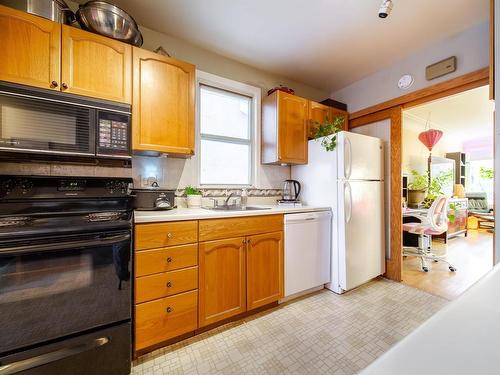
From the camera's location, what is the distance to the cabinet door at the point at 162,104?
163 centimetres

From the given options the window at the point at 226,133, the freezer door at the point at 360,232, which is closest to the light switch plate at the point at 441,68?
the freezer door at the point at 360,232

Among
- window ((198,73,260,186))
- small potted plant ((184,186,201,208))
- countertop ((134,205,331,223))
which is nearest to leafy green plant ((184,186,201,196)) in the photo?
small potted plant ((184,186,201,208))

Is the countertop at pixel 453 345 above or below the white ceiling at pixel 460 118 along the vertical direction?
below

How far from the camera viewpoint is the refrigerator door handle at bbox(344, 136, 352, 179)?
7.16 feet

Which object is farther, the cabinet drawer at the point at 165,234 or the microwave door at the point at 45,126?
the cabinet drawer at the point at 165,234

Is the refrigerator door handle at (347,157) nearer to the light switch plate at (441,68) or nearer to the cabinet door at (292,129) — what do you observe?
the cabinet door at (292,129)

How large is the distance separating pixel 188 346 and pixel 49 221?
122cm

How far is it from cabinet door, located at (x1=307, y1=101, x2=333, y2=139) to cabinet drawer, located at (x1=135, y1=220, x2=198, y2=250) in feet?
6.05

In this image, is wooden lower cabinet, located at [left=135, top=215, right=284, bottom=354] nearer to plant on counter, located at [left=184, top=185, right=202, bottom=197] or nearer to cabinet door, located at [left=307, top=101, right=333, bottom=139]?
plant on counter, located at [left=184, top=185, right=202, bottom=197]

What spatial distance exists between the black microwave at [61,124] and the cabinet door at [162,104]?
0.37 feet

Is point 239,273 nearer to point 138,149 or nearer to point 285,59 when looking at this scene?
point 138,149

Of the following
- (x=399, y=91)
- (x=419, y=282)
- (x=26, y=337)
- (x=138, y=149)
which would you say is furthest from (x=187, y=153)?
(x=419, y=282)

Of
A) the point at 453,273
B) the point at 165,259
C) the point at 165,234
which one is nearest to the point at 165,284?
the point at 165,259

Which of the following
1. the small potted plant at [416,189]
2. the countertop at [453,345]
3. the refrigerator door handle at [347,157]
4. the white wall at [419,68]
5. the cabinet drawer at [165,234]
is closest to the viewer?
the countertop at [453,345]
